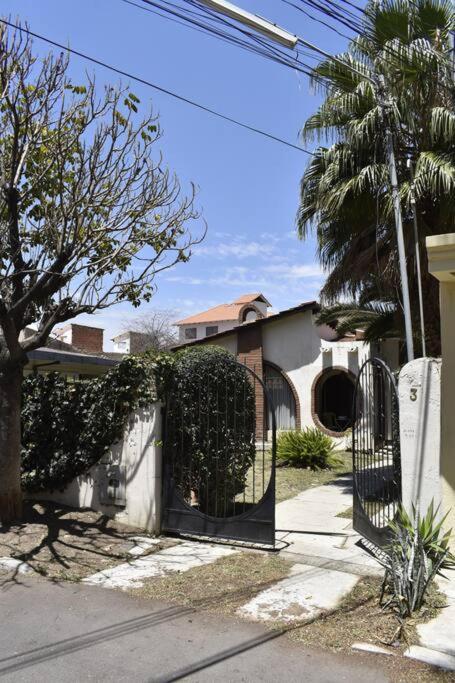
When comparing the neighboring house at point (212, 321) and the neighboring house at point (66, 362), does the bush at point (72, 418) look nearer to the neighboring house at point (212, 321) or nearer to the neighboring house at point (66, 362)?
the neighboring house at point (66, 362)

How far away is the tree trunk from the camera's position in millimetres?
7434

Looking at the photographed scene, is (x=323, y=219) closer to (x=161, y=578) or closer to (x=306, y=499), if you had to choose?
(x=306, y=499)

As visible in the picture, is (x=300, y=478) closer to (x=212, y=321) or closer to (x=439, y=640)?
(x=439, y=640)

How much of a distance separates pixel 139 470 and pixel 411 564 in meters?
3.85

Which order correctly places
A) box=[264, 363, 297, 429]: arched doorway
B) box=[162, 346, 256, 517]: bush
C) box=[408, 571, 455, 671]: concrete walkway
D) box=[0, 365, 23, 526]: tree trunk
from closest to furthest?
box=[408, 571, 455, 671]: concrete walkway, box=[0, 365, 23, 526]: tree trunk, box=[162, 346, 256, 517]: bush, box=[264, 363, 297, 429]: arched doorway

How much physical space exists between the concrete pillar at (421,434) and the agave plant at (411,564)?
633 millimetres

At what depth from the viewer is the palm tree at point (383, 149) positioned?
9094 mm

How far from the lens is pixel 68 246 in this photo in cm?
742

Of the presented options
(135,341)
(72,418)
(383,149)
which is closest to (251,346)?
(383,149)

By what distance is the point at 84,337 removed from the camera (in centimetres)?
3984

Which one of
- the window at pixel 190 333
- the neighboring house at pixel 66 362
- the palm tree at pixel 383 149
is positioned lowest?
the neighboring house at pixel 66 362

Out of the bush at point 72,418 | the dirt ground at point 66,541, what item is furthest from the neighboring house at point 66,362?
the dirt ground at point 66,541

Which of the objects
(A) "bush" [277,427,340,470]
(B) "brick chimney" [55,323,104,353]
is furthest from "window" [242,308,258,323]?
(B) "brick chimney" [55,323,104,353]

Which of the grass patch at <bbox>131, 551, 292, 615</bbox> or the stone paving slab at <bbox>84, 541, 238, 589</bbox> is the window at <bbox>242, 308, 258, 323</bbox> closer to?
the stone paving slab at <bbox>84, 541, 238, 589</bbox>
